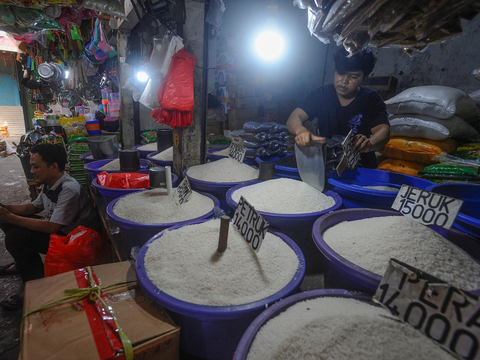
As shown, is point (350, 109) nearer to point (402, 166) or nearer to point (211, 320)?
point (402, 166)

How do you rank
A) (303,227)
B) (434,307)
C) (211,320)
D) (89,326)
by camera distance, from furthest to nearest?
(303,227) < (89,326) < (211,320) < (434,307)


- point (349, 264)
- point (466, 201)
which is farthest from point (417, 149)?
point (349, 264)

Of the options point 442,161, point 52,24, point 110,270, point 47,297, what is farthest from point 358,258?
point 52,24

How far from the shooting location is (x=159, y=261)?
99 centimetres

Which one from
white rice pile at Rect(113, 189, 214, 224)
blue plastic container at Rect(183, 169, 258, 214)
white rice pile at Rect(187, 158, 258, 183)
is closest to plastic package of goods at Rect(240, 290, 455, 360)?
white rice pile at Rect(113, 189, 214, 224)

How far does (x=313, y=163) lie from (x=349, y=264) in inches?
31.5

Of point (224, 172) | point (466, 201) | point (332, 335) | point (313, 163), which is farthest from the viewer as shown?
point (224, 172)

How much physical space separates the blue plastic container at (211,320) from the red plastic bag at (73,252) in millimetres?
1014

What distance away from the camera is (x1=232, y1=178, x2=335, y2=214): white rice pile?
1.29m

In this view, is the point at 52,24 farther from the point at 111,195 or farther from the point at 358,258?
the point at 358,258

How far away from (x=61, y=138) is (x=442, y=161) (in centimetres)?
449

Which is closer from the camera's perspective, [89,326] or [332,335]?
[332,335]

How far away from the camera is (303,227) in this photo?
125 centimetres

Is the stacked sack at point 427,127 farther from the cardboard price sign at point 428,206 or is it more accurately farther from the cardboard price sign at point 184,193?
the cardboard price sign at point 184,193
